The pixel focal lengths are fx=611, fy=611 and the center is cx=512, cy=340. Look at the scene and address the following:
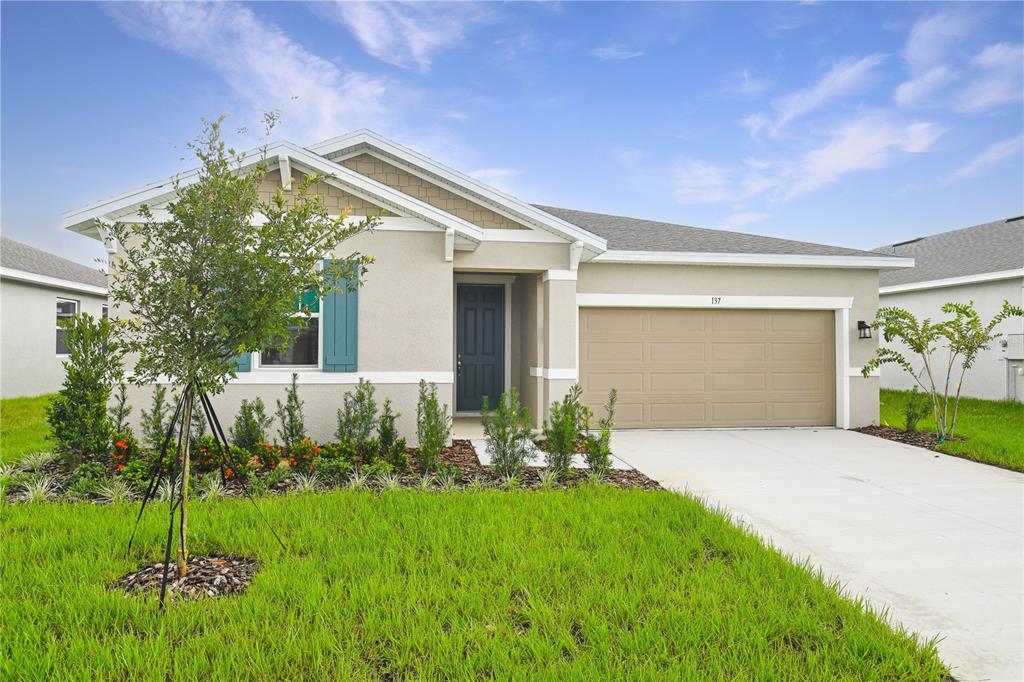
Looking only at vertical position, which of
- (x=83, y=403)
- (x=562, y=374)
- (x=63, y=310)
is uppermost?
(x=63, y=310)

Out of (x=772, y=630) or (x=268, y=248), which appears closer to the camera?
(x=772, y=630)

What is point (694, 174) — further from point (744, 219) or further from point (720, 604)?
point (720, 604)

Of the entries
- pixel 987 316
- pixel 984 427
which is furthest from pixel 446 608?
pixel 987 316

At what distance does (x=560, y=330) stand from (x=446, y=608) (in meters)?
6.57

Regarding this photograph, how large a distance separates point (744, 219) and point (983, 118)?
26.5ft

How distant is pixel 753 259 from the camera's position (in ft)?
34.9

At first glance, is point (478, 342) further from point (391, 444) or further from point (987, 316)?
point (987, 316)

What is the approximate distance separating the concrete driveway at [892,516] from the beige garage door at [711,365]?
93cm

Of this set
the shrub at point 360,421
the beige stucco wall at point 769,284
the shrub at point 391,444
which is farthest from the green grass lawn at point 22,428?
the beige stucco wall at point 769,284

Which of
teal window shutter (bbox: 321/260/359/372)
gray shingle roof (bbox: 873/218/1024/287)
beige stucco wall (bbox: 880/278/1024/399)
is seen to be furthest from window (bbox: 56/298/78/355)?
beige stucco wall (bbox: 880/278/1024/399)

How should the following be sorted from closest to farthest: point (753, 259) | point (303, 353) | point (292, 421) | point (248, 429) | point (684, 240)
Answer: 1. point (248, 429)
2. point (292, 421)
3. point (303, 353)
4. point (753, 259)
5. point (684, 240)

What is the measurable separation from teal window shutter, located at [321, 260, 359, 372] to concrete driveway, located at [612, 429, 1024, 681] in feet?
12.8

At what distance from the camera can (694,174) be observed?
1594cm

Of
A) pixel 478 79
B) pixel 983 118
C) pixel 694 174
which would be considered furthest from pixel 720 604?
pixel 983 118
